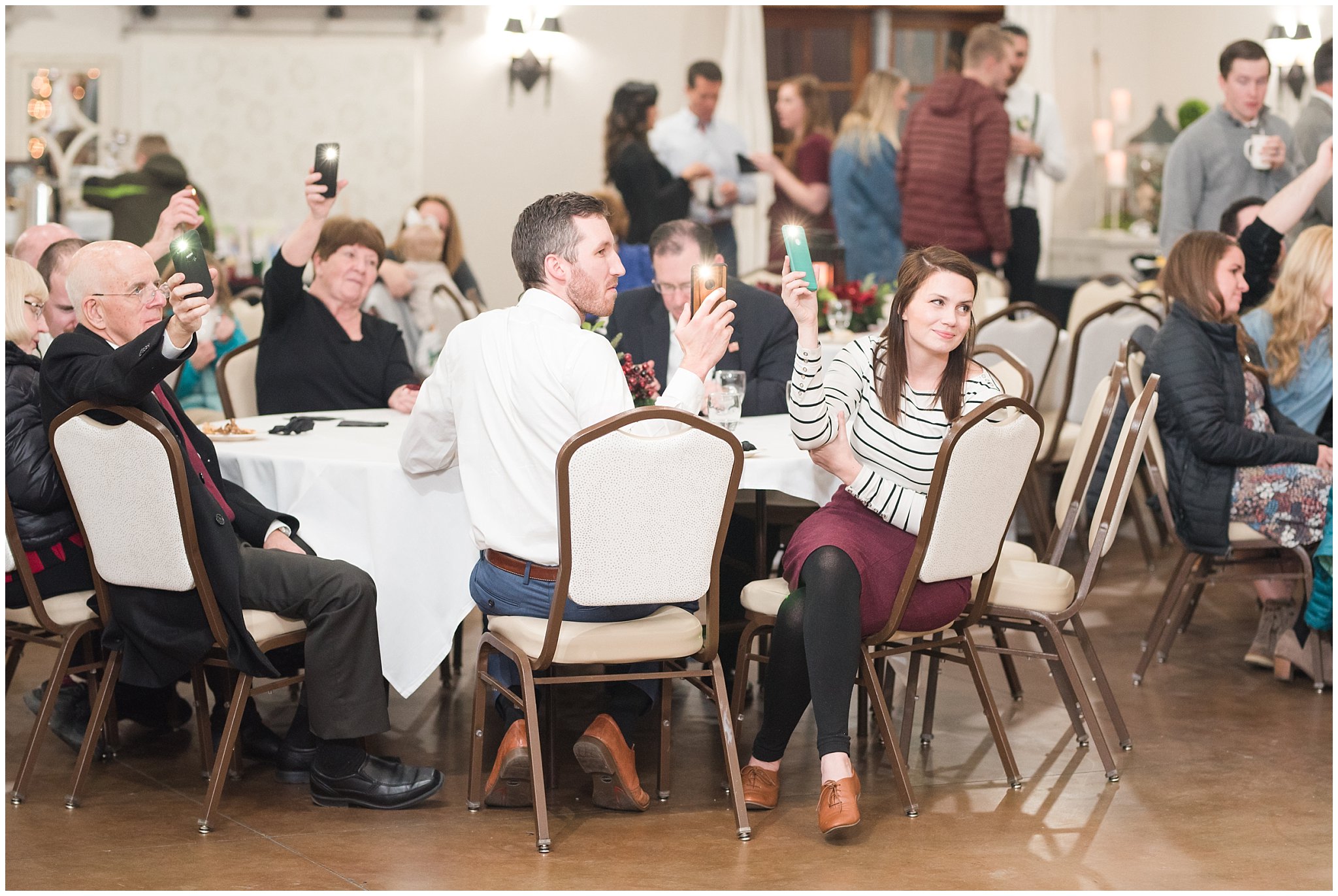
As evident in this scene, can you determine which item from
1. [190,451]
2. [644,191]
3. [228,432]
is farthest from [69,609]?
[644,191]

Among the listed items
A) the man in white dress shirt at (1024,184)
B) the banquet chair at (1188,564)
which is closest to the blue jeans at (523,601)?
the banquet chair at (1188,564)

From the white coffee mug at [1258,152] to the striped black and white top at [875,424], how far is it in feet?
9.65

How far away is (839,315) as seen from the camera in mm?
5738

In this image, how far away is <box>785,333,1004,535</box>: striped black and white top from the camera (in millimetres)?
2988

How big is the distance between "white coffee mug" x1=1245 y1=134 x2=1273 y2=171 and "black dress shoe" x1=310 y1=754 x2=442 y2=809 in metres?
4.14

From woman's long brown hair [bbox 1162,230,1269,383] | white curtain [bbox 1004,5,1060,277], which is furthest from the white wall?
woman's long brown hair [bbox 1162,230,1269,383]

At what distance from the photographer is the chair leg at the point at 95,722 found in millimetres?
3070

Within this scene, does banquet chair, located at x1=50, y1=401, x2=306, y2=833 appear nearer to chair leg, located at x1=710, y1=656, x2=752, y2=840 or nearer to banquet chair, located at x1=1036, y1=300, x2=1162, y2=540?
chair leg, located at x1=710, y1=656, x2=752, y2=840

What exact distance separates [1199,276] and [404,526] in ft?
7.23

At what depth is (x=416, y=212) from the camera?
690 centimetres

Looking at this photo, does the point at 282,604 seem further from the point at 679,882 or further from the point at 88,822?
the point at 679,882

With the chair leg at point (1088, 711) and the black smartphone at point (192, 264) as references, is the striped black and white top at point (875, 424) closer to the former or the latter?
the chair leg at point (1088, 711)

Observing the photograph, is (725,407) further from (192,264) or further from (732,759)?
(192,264)

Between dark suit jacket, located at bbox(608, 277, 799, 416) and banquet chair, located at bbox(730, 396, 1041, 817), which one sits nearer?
banquet chair, located at bbox(730, 396, 1041, 817)
